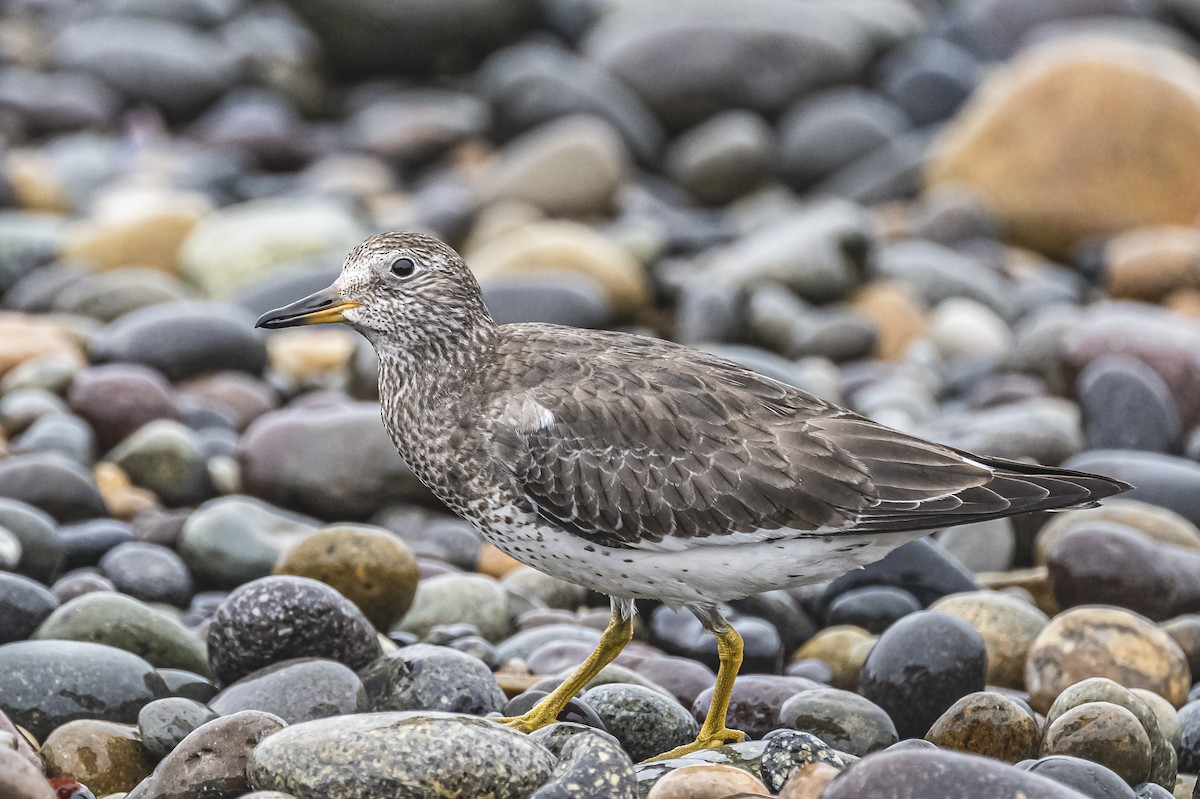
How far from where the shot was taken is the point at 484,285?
1296 cm

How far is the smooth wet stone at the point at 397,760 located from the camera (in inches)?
199

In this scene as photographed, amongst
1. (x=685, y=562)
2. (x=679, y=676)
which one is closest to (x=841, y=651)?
(x=679, y=676)

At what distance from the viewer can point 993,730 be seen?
19.8 feet

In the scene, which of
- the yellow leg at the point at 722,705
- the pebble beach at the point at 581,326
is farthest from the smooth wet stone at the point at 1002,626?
the yellow leg at the point at 722,705

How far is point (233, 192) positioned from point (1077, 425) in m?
11.2

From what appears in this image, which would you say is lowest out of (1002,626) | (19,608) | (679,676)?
(679,676)

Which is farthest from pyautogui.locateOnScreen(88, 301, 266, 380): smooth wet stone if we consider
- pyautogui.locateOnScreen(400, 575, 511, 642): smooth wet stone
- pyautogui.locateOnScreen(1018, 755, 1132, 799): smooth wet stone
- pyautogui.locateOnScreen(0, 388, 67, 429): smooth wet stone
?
pyautogui.locateOnScreen(1018, 755, 1132, 799): smooth wet stone

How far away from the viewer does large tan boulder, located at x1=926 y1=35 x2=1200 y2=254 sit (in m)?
16.8

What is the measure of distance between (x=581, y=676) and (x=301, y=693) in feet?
3.87

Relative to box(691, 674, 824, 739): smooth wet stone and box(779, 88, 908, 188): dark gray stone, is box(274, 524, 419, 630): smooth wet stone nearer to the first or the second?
box(691, 674, 824, 739): smooth wet stone

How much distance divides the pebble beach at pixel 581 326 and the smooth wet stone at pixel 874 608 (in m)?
0.02

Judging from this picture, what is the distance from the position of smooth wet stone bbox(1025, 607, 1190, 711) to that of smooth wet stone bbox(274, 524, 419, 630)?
3144mm

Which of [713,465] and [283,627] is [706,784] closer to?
[713,465]

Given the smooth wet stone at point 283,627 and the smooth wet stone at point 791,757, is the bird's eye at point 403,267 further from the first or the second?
the smooth wet stone at point 791,757
